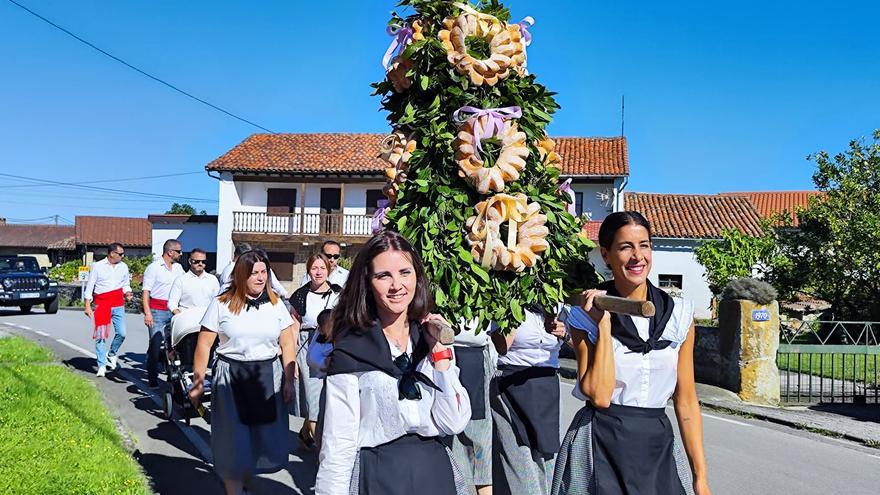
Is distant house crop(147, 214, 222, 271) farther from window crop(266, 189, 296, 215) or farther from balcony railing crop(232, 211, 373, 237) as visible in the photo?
window crop(266, 189, 296, 215)

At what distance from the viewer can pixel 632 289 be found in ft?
11.1

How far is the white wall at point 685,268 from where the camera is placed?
30844 mm

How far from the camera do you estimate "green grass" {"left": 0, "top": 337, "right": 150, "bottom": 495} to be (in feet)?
17.5

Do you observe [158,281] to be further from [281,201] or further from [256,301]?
[281,201]

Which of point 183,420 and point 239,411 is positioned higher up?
point 239,411

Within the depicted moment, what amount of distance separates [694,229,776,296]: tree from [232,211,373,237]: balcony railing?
19.2 m

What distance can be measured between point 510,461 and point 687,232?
2804 cm

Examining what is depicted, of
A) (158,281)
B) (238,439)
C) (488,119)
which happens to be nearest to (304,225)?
(158,281)

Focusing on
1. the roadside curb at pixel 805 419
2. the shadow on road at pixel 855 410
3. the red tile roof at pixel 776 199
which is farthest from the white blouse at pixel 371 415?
the red tile roof at pixel 776 199

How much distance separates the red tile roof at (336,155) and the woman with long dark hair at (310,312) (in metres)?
25.6

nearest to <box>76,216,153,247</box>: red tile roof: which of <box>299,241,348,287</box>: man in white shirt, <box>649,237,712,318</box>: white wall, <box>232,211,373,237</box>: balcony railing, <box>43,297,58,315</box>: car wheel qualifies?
<box>232,211,373,237</box>: balcony railing

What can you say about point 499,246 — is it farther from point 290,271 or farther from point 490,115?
point 290,271

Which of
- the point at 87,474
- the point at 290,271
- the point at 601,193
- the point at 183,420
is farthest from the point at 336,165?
the point at 87,474

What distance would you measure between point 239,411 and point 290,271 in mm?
30962
